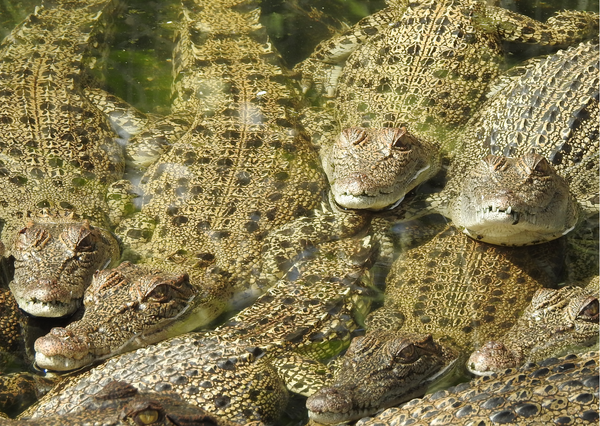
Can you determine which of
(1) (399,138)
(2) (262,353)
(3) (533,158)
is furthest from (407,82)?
(2) (262,353)

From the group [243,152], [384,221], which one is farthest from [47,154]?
[384,221]

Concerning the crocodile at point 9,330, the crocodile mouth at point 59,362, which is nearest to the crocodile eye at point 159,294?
the crocodile mouth at point 59,362

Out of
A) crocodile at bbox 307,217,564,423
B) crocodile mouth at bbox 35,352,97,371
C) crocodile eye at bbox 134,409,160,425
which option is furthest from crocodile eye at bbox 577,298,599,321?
crocodile mouth at bbox 35,352,97,371

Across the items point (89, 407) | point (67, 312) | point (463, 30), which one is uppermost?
point (463, 30)

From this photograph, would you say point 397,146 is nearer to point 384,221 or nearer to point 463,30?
point 384,221

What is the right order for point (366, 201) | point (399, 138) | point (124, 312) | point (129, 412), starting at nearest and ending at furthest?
point (129, 412)
point (124, 312)
point (366, 201)
point (399, 138)

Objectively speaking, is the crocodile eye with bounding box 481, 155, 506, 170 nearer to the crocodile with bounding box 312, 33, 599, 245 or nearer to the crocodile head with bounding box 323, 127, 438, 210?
the crocodile with bounding box 312, 33, 599, 245

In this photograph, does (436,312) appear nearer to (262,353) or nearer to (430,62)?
(262,353)
